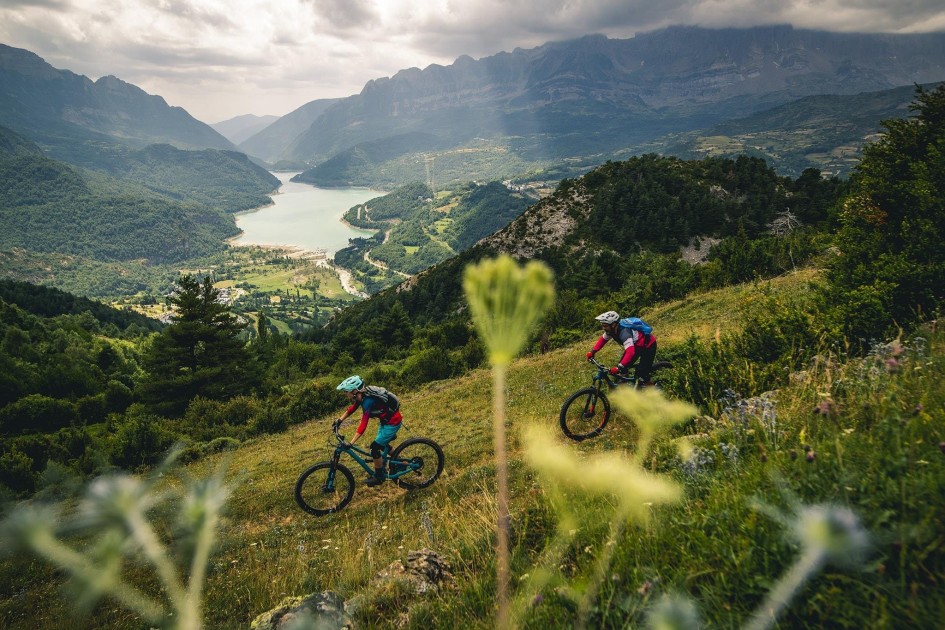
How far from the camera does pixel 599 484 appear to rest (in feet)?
6.95

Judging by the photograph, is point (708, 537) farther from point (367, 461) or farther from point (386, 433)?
point (367, 461)

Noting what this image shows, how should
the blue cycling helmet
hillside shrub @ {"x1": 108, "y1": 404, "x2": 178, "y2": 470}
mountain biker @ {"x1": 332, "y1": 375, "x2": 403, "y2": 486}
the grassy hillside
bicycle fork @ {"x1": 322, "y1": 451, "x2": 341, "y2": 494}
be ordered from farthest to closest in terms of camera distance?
hillside shrub @ {"x1": 108, "y1": 404, "x2": 178, "y2": 470} < bicycle fork @ {"x1": 322, "y1": 451, "x2": 341, "y2": 494} < mountain biker @ {"x1": 332, "y1": 375, "x2": 403, "y2": 486} < the blue cycling helmet < the grassy hillside

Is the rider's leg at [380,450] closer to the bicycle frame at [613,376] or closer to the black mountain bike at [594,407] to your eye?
the black mountain bike at [594,407]

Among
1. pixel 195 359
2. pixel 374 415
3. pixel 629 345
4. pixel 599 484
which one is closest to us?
pixel 599 484

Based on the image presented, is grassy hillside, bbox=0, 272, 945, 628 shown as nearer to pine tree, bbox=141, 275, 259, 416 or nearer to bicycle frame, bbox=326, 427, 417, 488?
bicycle frame, bbox=326, 427, 417, 488

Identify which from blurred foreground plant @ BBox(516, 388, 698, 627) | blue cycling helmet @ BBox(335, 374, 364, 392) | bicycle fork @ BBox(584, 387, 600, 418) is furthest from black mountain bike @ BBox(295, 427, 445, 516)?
blurred foreground plant @ BBox(516, 388, 698, 627)

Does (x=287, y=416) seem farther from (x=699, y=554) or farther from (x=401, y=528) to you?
(x=699, y=554)

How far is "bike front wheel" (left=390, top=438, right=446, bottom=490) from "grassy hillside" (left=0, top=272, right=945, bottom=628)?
601 millimetres

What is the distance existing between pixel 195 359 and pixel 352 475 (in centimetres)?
3387

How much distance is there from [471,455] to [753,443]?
788cm

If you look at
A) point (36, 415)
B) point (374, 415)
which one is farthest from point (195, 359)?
point (374, 415)

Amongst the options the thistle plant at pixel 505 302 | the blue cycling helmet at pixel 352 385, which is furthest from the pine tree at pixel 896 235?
the thistle plant at pixel 505 302

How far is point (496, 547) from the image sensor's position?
403 cm

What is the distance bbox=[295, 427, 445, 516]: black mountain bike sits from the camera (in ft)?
31.3
